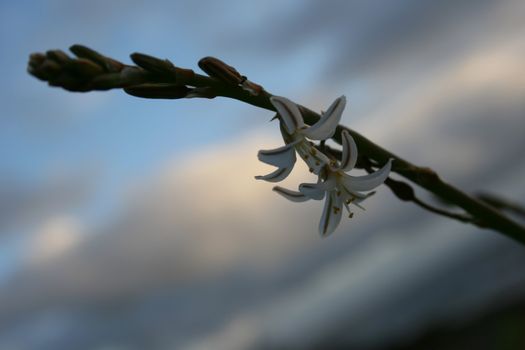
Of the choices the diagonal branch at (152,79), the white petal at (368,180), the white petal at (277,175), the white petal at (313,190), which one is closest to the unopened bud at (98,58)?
the diagonal branch at (152,79)

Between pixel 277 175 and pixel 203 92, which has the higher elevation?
pixel 203 92

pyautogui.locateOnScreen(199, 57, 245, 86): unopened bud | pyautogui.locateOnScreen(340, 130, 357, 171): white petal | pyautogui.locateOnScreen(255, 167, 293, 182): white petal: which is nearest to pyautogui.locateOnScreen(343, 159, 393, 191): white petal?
pyautogui.locateOnScreen(340, 130, 357, 171): white petal

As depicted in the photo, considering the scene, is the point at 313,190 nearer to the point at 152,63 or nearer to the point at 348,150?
the point at 348,150

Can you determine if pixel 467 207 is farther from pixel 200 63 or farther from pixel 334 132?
pixel 200 63

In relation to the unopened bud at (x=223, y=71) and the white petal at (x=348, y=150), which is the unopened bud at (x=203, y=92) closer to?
the unopened bud at (x=223, y=71)

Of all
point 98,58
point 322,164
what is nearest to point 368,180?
point 322,164

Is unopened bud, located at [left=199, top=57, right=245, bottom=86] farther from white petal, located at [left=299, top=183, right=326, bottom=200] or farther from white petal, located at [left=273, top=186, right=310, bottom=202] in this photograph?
white petal, located at [left=273, top=186, right=310, bottom=202]
